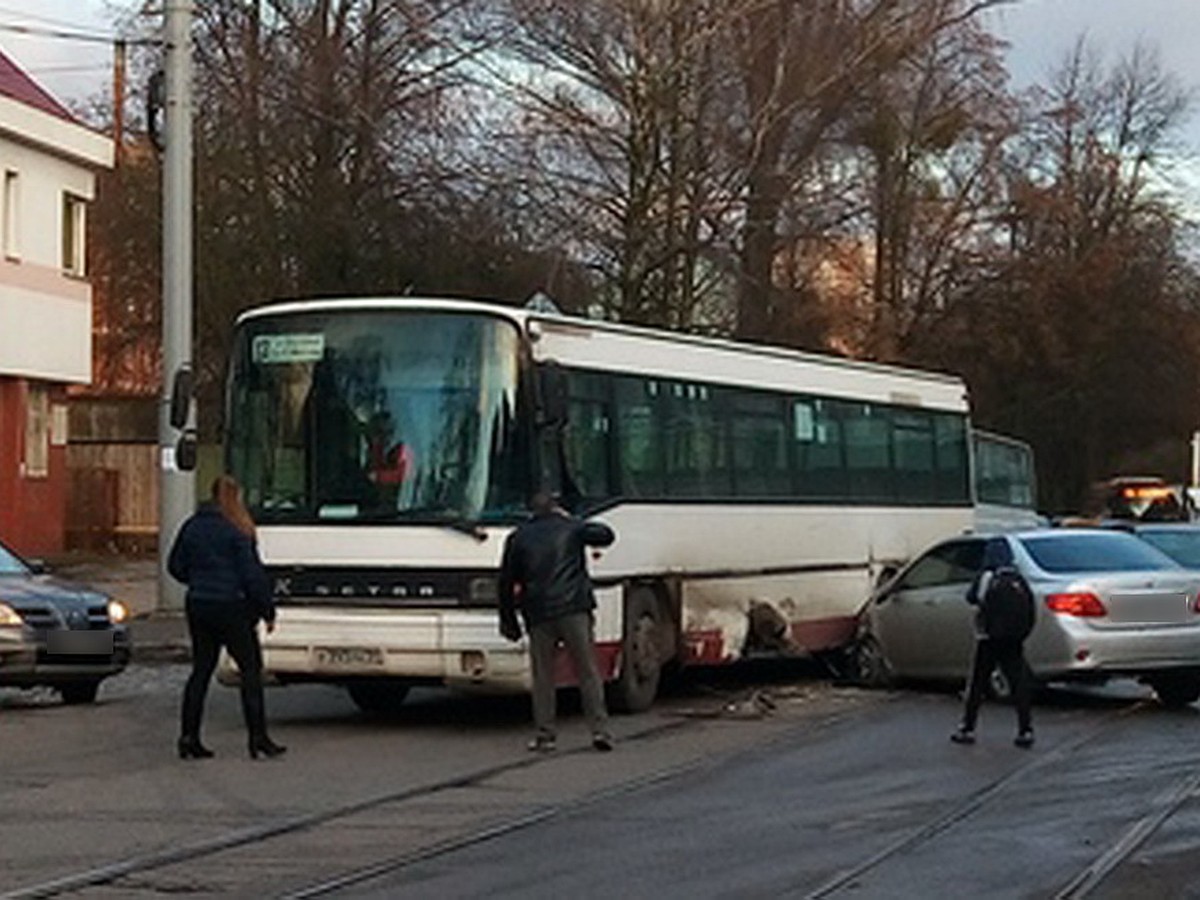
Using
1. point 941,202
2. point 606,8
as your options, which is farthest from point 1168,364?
point 606,8

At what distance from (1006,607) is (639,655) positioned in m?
3.40

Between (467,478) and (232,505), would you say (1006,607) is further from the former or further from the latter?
(232,505)

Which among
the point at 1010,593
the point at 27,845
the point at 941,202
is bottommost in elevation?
the point at 27,845

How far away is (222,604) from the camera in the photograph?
50.8ft

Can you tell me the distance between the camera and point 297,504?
17.3 m

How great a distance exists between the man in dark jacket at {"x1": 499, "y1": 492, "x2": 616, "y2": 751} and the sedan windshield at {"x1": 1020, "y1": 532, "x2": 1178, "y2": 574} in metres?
4.86

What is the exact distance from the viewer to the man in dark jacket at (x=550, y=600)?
1583cm

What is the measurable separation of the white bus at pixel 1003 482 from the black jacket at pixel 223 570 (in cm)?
2215

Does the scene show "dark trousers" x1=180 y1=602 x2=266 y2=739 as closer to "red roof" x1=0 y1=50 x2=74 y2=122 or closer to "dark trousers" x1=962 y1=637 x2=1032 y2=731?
"dark trousers" x1=962 y1=637 x2=1032 y2=731

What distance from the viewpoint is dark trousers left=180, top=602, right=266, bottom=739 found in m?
15.5

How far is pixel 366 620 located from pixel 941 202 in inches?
1403

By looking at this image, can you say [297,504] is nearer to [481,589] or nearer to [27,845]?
[481,589]

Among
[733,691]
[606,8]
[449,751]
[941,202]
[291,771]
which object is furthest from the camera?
[941,202]

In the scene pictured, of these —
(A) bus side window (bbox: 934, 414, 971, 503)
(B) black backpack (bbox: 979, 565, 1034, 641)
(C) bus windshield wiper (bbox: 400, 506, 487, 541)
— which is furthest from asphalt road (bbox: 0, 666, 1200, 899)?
(A) bus side window (bbox: 934, 414, 971, 503)
